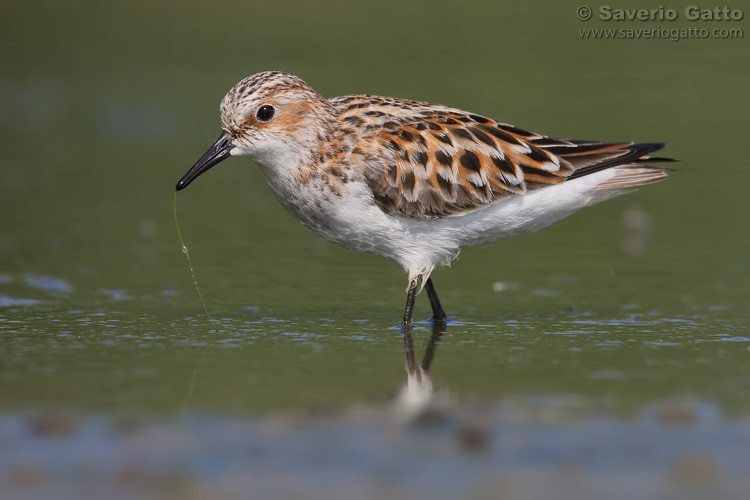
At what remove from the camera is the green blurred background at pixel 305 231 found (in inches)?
314

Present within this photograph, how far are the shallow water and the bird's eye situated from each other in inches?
66.2

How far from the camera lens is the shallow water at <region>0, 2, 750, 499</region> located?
228 inches

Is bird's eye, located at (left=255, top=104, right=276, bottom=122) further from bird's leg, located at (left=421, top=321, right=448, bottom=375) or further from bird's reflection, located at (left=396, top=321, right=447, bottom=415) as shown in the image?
bird's leg, located at (left=421, top=321, right=448, bottom=375)

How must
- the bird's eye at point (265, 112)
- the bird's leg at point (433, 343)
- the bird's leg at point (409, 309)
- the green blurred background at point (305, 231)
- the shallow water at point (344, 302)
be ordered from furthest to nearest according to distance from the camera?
1. the bird's eye at point (265, 112)
2. the bird's leg at point (409, 309)
3. the green blurred background at point (305, 231)
4. the bird's leg at point (433, 343)
5. the shallow water at point (344, 302)

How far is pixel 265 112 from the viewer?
949 cm

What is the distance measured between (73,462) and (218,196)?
29.1 ft

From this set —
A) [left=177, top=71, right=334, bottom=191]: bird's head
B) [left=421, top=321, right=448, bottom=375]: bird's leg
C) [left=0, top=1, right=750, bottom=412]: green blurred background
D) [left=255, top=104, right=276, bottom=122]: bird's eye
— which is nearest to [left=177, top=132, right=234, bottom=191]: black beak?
[left=177, top=71, right=334, bottom=191]: bird's head

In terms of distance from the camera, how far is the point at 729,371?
24.4 ft

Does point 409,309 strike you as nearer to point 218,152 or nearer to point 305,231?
point 218,152

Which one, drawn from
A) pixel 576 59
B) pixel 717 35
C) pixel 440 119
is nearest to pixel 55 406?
pixel 440 119

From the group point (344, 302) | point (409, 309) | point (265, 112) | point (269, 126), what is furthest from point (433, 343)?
point (265, 112)

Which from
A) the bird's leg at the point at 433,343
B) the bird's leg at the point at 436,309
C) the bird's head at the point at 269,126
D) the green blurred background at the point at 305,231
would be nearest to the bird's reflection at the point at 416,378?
the bird's leg at the point at 433,343

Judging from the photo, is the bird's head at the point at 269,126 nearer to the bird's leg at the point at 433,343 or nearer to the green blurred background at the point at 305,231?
the green blurred background at the point at 305,231

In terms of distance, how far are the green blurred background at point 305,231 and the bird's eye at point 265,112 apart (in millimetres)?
1680
